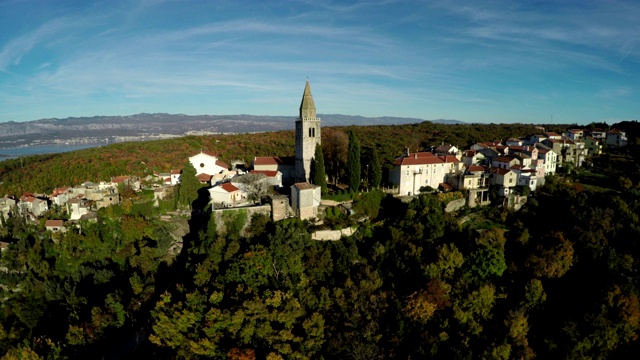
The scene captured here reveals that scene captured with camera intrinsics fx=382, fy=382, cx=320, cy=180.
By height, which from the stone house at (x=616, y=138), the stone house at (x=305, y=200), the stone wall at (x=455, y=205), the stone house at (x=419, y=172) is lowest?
the stone wall at (x=455, y=205)

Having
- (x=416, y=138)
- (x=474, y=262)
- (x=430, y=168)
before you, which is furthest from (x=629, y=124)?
(x=474, y=262)

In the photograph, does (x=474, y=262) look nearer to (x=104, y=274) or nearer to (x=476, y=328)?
(x=476, y=328)

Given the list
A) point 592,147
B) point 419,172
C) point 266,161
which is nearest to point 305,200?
point 266,161

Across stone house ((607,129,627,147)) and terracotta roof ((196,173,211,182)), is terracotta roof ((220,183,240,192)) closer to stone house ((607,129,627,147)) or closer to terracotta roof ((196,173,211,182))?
terracotta roof ((196,173,211,182))

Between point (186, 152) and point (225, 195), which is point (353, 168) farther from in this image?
point (186, 152)

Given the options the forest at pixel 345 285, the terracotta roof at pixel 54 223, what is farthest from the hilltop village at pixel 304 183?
the forest at pixel 345 285

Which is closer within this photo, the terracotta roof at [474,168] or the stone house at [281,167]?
the terracotta roof at [474,168]

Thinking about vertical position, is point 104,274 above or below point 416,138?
below

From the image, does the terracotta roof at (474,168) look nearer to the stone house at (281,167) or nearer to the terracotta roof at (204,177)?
the stone house at (281,167)
